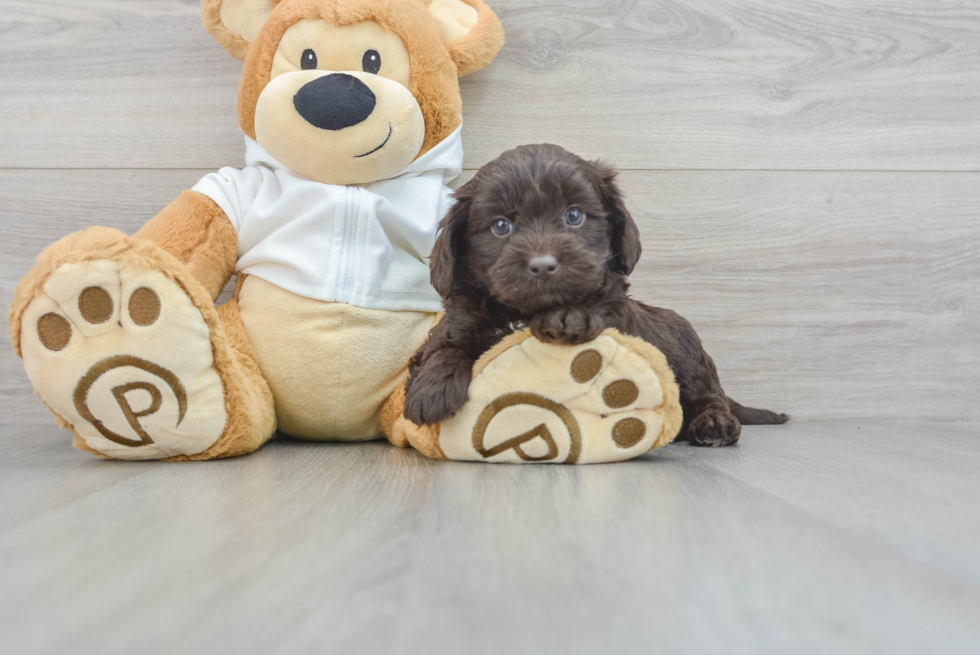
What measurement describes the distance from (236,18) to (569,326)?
1.01m

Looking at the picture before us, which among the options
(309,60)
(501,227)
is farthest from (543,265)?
(309,60)

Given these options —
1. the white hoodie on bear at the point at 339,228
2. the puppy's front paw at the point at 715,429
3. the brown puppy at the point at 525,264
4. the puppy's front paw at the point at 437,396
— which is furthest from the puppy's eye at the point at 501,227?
the puppy's front paw at the point at 715,429

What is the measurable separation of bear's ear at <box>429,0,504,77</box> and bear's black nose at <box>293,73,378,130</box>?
0.28 meters

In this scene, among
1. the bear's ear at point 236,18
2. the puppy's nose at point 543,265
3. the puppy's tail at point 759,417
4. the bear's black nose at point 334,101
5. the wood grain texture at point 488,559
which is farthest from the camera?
the puppy's tail at point 759,417

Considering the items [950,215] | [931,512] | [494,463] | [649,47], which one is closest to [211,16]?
[649,47]

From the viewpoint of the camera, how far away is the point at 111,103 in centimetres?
162

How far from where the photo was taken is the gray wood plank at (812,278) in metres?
1.65

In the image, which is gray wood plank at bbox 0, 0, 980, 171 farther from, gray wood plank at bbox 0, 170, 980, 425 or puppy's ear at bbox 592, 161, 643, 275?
puppy's ear at bbox 592, 161, 643, 275

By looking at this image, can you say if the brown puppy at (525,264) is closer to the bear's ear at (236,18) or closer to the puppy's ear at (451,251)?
the puppy's ear at (451,251)

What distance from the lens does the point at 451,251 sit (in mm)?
1117

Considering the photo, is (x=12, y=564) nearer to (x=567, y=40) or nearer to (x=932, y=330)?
(x=567, y=40)

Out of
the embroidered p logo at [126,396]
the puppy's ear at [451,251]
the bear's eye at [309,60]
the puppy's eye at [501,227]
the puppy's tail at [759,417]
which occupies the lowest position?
the puppy's tail at [759,417]

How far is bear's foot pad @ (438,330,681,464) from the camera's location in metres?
1.03

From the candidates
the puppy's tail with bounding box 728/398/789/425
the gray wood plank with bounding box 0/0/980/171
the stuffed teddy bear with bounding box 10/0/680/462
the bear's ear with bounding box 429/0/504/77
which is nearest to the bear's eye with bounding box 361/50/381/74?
the stuffed teddy bear with bounding box 10/0/680/462
